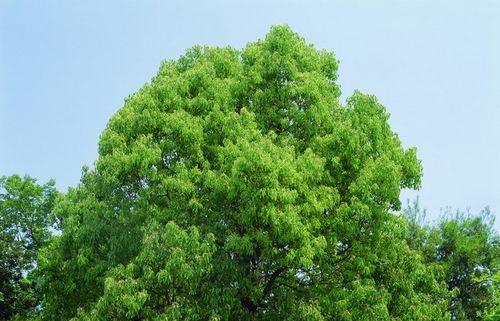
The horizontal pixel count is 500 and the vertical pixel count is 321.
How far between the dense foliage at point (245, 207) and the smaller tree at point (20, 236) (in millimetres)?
13851

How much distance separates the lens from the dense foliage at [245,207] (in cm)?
1789

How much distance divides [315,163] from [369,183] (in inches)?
65.4

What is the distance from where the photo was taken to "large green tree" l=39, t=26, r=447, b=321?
17875 millimetres

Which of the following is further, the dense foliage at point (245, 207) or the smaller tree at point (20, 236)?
the smaller tree at point (20, 236)

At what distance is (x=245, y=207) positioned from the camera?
59.8 ft

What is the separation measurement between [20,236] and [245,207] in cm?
2288

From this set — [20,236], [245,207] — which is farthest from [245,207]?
[20,236]

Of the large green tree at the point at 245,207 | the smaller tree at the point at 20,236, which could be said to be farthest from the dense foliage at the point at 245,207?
the smaller tree at the point at 20,236

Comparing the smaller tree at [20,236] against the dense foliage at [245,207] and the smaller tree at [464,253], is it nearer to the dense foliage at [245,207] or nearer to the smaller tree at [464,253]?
the dense foliage at [245,207]

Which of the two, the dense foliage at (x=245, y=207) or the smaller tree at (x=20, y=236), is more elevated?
the smaller tree at (x=20, y=236)

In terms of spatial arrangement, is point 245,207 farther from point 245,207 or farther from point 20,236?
point 20,236

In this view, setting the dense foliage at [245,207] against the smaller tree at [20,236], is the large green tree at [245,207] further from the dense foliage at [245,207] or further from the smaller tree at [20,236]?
the smaller tree at [20,236]

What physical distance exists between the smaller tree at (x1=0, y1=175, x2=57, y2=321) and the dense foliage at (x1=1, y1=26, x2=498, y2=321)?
45.4 feet

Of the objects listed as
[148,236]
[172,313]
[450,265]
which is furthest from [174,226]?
[450,265]
